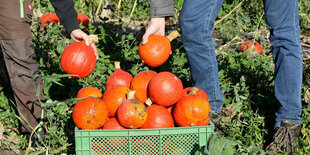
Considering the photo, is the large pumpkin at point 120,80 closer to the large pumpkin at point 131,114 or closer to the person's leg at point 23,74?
the large pumpkin at point 131,114

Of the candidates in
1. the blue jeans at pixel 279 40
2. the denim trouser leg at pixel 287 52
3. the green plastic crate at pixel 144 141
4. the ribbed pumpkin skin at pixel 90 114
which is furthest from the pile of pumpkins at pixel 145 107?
the denim trouser leg at pixel 287 52

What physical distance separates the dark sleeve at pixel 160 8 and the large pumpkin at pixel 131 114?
2.57ft

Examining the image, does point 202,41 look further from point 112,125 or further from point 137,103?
point 112,125

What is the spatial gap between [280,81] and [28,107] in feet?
7.10

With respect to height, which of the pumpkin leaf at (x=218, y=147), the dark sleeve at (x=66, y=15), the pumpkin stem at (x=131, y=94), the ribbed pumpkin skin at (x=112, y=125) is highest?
the dark sleeve at (x=66, y=15)

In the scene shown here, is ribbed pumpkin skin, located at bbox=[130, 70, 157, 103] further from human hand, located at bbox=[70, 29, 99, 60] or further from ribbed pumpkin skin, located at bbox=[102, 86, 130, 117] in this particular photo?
human hand, located at bbox=[70, 29, 99, 60]

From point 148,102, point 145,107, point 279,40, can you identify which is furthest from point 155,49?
point 279,40

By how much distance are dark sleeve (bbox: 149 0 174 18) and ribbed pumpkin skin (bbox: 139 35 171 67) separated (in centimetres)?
21

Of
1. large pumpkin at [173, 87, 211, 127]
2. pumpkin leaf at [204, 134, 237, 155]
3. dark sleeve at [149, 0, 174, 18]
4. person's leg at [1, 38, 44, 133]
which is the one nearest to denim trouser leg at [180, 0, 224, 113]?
dark sleeve at [149, 0, 174, 18]

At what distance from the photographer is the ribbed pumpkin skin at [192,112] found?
2615mm

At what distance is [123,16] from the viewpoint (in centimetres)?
648

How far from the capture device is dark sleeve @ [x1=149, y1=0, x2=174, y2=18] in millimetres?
2988

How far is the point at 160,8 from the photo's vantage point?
2.99m

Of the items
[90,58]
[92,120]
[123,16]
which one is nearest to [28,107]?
[90,58]
